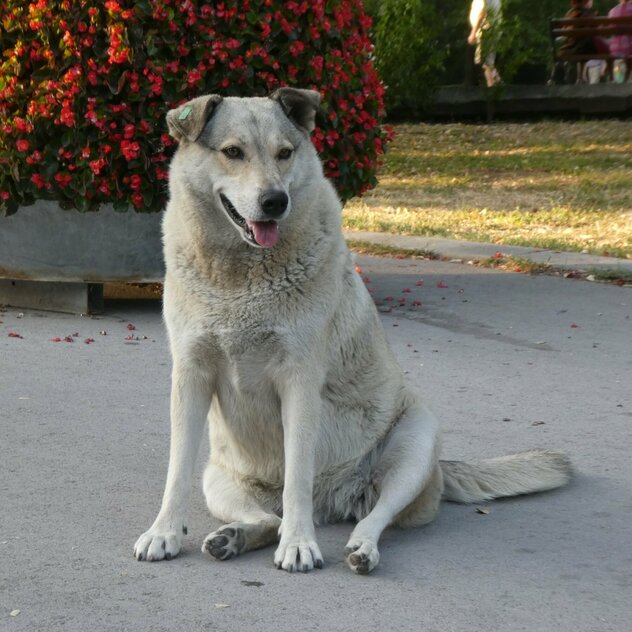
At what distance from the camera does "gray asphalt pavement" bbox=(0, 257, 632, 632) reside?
3998 millimetres

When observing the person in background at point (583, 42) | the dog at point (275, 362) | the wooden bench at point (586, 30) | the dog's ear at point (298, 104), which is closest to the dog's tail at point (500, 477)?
the dog at point (275, 362)

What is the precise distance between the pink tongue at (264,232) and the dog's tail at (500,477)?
1.30 m

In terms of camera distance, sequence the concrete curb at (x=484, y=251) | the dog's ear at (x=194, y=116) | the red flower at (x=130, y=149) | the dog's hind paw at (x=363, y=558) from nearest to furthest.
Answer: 1. the dog's hind paw at (x=363, y=558)
2. the dog's ear at (x=194, y=116)
3. the red flower at (x=130, y=149)
4. the concrete curb at (x=484, y=251)

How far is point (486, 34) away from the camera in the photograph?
20.9 metres

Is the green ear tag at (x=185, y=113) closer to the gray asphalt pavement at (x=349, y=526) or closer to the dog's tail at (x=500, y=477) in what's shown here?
the gray asphalt pavement at (x=349, y=526)

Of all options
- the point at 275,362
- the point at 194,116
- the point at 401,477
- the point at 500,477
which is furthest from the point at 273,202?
the point at 500,477

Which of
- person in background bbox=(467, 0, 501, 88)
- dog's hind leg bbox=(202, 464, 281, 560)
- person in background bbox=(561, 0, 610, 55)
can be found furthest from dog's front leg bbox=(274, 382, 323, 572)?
person in background bbox=(561, 0, 610, 55)

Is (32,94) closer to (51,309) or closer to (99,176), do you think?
(99,176)

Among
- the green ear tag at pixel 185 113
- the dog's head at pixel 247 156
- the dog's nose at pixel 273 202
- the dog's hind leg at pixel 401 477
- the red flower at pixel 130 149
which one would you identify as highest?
the green ear tag at pixel 185 113

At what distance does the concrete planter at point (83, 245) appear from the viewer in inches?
333

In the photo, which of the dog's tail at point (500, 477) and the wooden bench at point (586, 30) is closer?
the dog's tail at point (500, 477)

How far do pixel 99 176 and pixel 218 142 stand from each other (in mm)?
3805

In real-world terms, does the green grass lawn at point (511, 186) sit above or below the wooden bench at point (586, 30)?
below

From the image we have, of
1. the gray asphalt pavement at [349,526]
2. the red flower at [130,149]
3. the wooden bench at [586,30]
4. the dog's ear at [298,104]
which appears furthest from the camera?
the wooden bench at [586,30]
